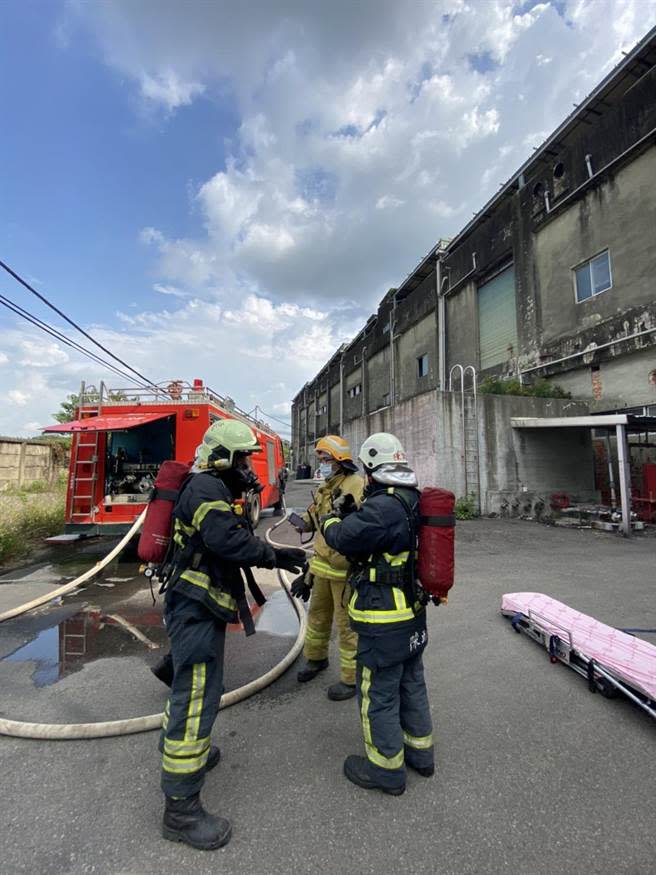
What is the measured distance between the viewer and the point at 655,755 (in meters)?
2.24

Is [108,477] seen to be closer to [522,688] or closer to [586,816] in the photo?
[522,688]

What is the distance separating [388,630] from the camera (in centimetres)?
202

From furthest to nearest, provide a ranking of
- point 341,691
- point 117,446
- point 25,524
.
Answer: point 25,524 < point 117,446 < point 341,691

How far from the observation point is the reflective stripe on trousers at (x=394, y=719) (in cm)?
199

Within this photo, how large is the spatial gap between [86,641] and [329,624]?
244 cm

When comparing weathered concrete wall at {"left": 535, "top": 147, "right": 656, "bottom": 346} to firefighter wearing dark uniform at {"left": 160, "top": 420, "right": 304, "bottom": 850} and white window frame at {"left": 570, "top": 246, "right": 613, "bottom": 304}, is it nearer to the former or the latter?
white window frame at {"left": 570, "top": 246, "right": 613, "bottom": 304}

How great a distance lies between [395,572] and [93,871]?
65.9 inches

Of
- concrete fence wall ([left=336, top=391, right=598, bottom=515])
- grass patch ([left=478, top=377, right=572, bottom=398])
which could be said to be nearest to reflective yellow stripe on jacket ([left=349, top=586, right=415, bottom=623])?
concrete fence wall ([left=336, top=391, right=598, bottom=515])

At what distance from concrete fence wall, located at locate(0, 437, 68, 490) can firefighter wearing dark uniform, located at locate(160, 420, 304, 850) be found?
16669mm

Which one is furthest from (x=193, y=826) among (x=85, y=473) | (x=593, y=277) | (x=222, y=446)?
(x=593, y=277)

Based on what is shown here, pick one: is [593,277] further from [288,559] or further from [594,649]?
[288,559]

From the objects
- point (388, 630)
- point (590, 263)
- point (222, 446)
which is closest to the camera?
point (388, 630)

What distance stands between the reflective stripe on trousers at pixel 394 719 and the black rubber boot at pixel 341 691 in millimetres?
688

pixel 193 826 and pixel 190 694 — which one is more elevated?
pixel 190 694
